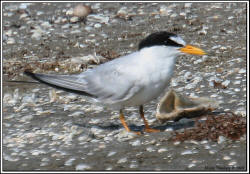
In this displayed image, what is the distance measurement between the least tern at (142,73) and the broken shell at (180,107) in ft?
0.99

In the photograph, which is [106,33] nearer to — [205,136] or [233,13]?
[233,13]

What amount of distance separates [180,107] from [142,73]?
898mm

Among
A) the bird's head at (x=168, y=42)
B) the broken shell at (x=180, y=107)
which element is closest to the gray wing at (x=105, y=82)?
the bird's head at (x=168, y=42)

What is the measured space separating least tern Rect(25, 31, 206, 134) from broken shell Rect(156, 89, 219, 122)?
0.30 m

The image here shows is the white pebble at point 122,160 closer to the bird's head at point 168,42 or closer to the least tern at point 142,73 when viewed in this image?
the least tern at point 142,73

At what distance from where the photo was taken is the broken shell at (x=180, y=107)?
6.48m

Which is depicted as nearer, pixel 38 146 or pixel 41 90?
pixel 38 146

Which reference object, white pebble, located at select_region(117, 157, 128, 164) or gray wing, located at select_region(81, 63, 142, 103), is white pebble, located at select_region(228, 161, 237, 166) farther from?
gray wing, located at select_region(81, 63, 142, 103)

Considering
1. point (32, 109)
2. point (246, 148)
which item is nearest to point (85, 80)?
point (32, 109)

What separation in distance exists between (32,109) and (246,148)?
326 cm

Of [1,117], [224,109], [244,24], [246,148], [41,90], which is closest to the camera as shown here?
[246,148]

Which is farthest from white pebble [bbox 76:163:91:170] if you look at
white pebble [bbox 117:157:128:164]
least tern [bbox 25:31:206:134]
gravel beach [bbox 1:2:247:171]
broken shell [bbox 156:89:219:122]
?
broken shell [bbox 156:89:219:122]

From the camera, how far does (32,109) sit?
7715 mm

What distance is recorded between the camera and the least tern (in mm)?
5926
